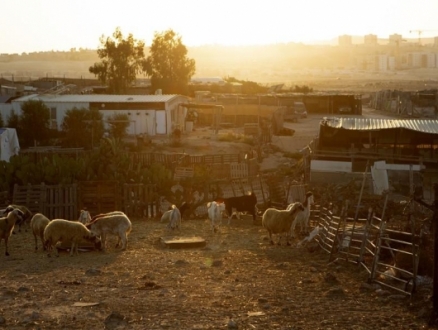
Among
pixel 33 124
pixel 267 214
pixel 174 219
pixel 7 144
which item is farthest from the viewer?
pixel 33 124

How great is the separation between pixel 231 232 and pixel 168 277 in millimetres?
5779

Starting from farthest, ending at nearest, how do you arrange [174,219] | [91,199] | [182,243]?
[91,199] → [174,219] → [182,243]

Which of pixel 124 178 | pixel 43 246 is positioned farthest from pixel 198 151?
pixel 43 246

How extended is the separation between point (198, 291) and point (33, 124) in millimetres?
30024

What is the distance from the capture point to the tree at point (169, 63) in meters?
75.4

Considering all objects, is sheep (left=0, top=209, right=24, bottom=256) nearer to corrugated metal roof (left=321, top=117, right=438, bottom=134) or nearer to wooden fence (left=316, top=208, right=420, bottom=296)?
wooden fence (left=316, top=208, right=420, bottom=296)

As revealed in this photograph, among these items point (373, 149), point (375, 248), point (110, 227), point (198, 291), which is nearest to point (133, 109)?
point (373, 149)

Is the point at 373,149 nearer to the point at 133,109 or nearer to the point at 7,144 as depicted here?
the point at 7,144

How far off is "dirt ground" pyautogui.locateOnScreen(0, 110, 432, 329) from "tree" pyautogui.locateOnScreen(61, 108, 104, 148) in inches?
811

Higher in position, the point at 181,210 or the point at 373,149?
the point at 373,149

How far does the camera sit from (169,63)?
76.8m

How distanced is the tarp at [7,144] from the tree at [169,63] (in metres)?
40.7

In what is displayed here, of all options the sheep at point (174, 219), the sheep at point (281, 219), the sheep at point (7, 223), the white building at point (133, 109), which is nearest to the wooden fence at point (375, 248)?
the sheep at point (281, 219)

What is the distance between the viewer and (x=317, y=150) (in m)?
32.1
